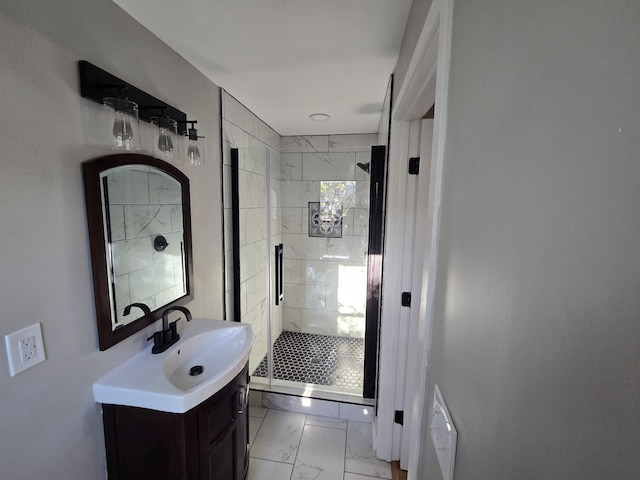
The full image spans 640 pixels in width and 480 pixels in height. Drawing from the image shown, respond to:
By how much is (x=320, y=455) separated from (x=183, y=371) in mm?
1154

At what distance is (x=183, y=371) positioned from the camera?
4.73ft

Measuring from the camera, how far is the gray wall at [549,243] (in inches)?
8.6

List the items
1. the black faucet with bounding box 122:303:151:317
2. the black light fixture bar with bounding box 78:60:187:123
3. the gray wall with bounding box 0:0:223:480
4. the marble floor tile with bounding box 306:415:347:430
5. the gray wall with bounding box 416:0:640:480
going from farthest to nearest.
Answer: the marble floor tile with bounding box 306:415:347:430, the black faucet with bounding box 122:303:151:317, the black light fixture bar with bounding box 78:60:187:123, the gray wall with bounding box 0:0:223:480, the gray wall with bounding box 416:0:640:480

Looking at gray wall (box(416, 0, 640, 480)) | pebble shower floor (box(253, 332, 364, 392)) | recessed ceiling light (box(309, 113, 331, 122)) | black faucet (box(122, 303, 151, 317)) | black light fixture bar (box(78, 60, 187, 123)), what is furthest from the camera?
pebble shower floor (box(253, 332, 364, 392))

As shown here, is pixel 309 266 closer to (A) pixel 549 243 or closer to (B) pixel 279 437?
(B) pixel 279 437

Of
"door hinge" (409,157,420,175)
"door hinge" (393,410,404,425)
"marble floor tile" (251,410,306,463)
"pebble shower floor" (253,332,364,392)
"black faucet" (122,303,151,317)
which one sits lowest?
"marble floor tile" (251,410,306,463)

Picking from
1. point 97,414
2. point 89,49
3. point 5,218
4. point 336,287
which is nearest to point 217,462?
point 97,414

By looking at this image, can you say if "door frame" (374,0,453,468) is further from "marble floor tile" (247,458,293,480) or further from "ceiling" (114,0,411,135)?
"marble floor tile" (247,458,293,480)

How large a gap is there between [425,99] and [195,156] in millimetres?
1236

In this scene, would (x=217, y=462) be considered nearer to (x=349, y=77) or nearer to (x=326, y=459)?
(x=326, y=459)

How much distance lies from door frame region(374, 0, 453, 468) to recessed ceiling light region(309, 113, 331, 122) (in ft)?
3.40

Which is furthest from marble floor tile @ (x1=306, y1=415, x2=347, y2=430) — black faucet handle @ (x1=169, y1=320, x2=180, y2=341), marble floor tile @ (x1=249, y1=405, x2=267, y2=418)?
black faucet handle @ (x1=169, y1=320, x2=180, y2=341)

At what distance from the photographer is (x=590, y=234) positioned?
0.25 meters

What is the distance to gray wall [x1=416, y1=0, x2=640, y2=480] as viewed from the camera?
0.22 m
